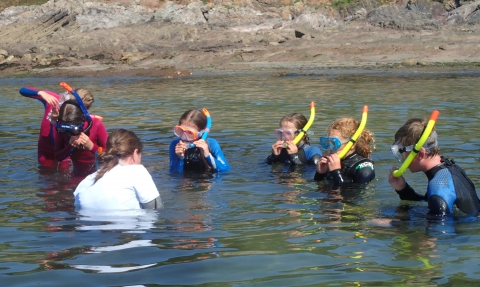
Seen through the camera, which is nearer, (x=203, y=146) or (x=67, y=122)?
(x=67, y=122)

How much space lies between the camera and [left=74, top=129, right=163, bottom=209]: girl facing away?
486 cm

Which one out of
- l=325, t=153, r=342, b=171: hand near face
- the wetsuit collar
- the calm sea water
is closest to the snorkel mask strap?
the calm sea water

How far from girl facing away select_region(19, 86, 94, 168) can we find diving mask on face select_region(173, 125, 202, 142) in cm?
87

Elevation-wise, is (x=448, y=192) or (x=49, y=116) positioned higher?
(x=49, y=116)

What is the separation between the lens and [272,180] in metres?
6.79

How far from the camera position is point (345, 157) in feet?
20.5

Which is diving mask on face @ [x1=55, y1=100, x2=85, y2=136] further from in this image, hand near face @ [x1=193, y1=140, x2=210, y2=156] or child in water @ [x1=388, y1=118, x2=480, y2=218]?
child in water @ [x1=388, y1=118, x2=480, y2=218]

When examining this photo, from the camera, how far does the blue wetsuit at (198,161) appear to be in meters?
7.08

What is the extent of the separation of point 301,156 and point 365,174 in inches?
51.9

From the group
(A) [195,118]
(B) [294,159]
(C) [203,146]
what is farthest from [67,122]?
(B) [294,159]

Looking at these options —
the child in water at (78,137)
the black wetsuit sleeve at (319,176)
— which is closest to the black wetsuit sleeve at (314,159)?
the black wetsuit sleeve at (319,176)

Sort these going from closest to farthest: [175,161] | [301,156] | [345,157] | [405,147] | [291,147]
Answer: [405,147]
[345,157]
[291,147]
[175,161]
[301,156]

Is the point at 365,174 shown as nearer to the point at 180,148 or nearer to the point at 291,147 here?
the point at 291,147

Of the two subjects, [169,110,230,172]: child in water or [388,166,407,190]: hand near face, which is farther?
[169,110,230,172]: child in water
